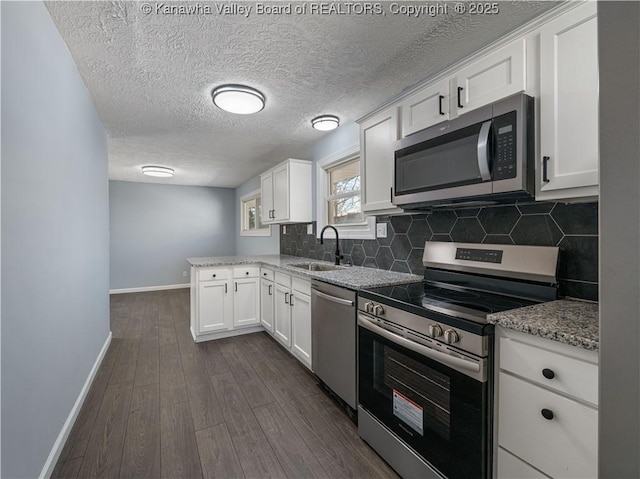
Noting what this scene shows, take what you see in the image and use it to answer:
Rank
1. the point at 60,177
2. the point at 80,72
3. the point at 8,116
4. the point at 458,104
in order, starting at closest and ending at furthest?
the point at 8,116 < the point at 458,104 < the point at 60,177 < the point at 80,72

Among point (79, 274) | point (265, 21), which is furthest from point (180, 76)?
point (79, 274)

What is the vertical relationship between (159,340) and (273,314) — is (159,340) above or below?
below

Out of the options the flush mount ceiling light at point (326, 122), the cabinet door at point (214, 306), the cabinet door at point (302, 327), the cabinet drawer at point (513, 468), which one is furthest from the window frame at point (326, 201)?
the cabinet drawer at point (513, 468)

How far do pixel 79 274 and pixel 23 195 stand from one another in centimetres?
107

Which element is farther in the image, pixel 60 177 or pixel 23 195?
pixel 60 177

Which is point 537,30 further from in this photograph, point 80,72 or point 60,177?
point 80,72

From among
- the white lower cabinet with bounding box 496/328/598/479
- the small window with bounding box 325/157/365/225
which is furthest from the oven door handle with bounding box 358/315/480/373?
the small window with bounding box 325/157/365/225

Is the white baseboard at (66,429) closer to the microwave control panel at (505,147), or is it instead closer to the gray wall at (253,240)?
the microwave control panel at (505,147)

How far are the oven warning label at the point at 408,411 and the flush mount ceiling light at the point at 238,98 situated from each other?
227 cm

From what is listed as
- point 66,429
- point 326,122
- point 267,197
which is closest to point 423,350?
point 66,429

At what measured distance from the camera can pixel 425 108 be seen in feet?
5.75

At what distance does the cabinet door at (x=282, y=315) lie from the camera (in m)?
2.76

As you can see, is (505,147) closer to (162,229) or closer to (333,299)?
(333,299)

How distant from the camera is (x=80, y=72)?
1998 mm
